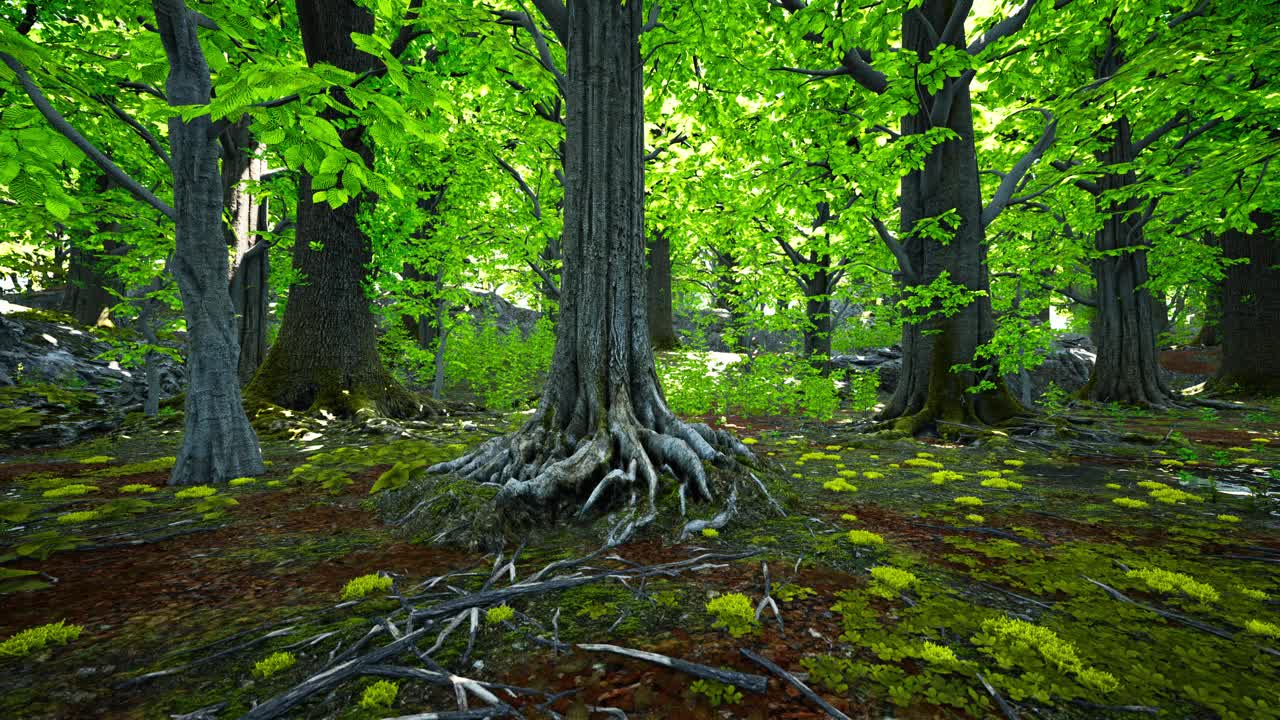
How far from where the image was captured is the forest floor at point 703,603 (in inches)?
64.3

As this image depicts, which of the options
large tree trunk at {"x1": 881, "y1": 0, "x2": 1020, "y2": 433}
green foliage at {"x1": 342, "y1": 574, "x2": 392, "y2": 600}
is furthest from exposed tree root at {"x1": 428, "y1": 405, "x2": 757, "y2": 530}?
large tree trunk at {"x1": 881, "y1": 0, "x2": 1020, "y2": 433}

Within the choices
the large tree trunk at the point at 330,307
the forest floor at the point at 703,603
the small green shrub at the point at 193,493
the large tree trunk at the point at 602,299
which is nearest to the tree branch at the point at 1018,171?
the forest floor at the point at 703,603

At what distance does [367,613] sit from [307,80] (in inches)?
115

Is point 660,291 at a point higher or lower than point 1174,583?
higher

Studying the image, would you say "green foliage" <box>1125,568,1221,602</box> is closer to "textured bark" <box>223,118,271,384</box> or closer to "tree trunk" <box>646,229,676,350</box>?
"textured bark" <box>223,118,271,384</box>

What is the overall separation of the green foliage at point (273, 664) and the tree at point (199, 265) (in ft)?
13.6

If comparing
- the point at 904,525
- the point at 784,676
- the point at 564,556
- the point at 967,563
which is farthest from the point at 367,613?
the point at 904,525

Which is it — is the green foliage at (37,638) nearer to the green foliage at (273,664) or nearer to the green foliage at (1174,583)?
the green foliage at (273,664)

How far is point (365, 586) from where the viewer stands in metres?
2.44

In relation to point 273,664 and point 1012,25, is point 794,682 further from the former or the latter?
point 1012,25

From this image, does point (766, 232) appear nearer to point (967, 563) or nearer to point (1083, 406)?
point (1083, 406)

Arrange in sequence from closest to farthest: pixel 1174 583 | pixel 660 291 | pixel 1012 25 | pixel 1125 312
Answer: pixel 1174 583
pixel 1012 25
pixel 1125 312
pixel 660 291

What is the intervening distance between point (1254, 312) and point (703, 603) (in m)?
17.8

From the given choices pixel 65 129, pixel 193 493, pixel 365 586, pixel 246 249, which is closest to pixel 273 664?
pixel 365 586
